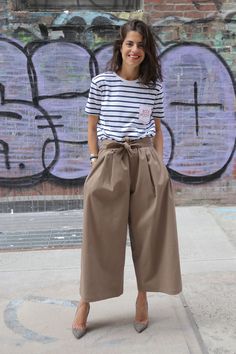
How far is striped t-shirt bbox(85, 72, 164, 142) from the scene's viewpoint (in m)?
2.74

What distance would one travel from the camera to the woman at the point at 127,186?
271cm

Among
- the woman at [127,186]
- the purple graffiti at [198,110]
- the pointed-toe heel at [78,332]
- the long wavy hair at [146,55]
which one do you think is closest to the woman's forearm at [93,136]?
the woman at [127,186]

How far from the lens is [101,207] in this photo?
8.92 ft

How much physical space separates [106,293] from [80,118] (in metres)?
2.84

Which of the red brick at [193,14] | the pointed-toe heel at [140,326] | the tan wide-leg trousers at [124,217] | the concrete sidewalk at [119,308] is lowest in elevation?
the concrete sidewalk at [119,308]

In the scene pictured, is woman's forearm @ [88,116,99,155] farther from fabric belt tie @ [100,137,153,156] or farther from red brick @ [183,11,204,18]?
red brick @ [183,11,204,18]

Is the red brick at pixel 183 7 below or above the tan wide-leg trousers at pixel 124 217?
above

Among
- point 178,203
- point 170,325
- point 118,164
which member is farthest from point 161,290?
point 178,203

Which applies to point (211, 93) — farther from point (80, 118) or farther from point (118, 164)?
point (118, 164)

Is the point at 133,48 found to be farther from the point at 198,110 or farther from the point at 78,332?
A: the point at 198,110

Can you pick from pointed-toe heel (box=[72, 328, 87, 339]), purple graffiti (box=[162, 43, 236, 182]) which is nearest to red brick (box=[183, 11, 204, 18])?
purple graffiti (box=[162, 43, 236, 182])

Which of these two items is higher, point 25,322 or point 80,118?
point 80,118

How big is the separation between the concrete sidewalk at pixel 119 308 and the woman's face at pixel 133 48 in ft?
5.19

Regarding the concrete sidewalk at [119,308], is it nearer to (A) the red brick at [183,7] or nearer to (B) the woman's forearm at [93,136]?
(B) the woman's forearm at [93,136]
